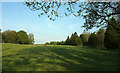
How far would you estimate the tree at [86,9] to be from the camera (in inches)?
231

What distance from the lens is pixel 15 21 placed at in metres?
6.68

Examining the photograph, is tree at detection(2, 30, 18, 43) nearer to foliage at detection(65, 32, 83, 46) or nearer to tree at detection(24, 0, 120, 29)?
tree at detection(24, 0, 120, 29)

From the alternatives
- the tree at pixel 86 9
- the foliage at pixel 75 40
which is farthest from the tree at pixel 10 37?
the foliage at pixel 75 40

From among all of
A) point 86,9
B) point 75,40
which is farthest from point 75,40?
point 86,9

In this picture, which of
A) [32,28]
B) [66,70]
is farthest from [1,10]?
[66,70]

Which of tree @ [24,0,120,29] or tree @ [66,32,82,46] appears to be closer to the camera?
tree @ [24,0,120,29]

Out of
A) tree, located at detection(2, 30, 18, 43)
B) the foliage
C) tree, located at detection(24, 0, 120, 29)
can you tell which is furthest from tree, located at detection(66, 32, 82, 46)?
tree, located at detection(2, 30, 18, 43)

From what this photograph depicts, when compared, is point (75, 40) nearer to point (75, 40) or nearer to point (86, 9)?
point (75, 40)

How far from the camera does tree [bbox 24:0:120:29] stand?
5859 mm

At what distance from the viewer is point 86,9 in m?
7.18

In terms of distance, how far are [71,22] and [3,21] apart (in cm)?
561

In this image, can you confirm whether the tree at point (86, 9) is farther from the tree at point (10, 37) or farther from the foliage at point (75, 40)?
the tree at point (10, 37)

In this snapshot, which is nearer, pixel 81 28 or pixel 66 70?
pixel 66 70

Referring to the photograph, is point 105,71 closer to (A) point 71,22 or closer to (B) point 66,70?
(B) point 66,70
